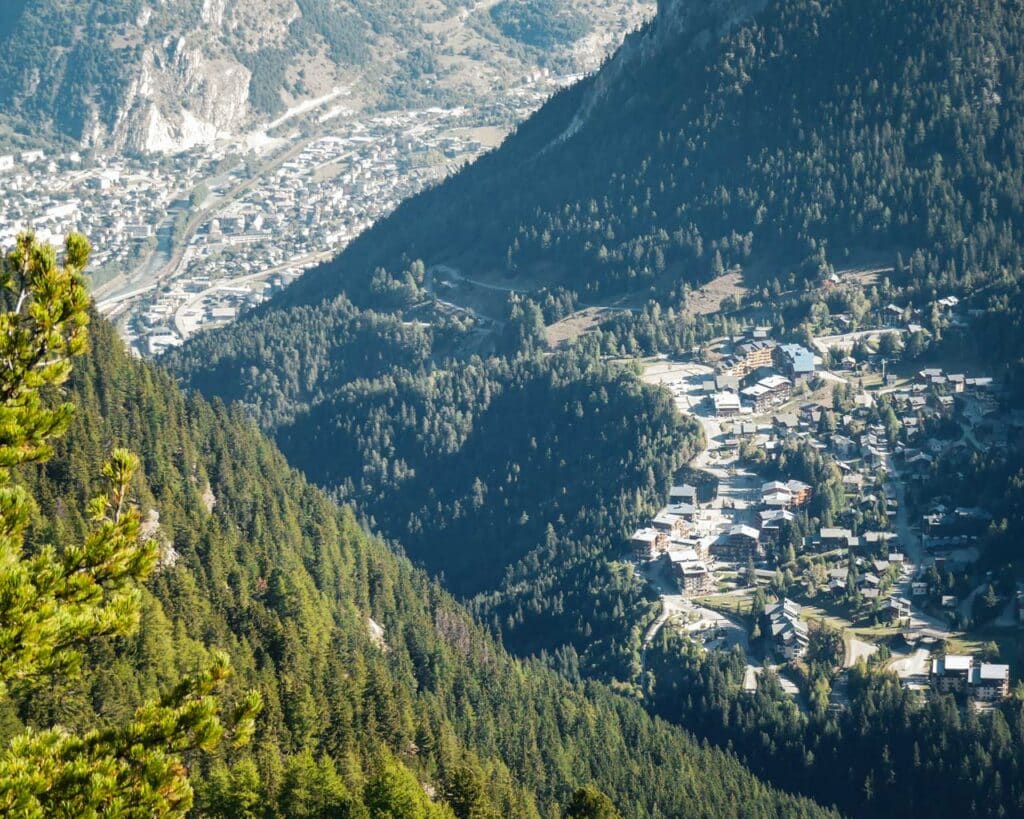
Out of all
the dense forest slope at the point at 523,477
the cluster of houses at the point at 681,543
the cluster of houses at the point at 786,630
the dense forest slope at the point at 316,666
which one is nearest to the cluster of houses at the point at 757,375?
the dense forest slope at the point at 523,477

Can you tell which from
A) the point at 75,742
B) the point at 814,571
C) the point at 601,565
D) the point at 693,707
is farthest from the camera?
the point at 601,565

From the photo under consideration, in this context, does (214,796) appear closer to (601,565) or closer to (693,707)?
(693,707)

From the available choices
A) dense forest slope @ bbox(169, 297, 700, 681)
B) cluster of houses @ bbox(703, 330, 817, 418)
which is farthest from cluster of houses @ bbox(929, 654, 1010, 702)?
cluster of houses @ bbox(703, 330, 817, 418)

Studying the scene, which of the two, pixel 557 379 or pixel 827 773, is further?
pixel 557 379

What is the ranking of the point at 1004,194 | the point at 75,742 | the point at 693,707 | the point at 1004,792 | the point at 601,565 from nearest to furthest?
the point at 75,742 < the point at 1004,792 < the point at 693,707 < the point at 601,565 < the point at 1004,194

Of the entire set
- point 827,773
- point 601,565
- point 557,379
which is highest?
point 557,379

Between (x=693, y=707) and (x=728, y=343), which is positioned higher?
(x=728, y=343)

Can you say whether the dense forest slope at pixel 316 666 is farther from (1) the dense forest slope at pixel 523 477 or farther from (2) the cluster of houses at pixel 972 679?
(2) the cluster of houses at pixel 972 679

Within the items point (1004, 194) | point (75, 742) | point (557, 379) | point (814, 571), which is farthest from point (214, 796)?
point (1004, 194)
